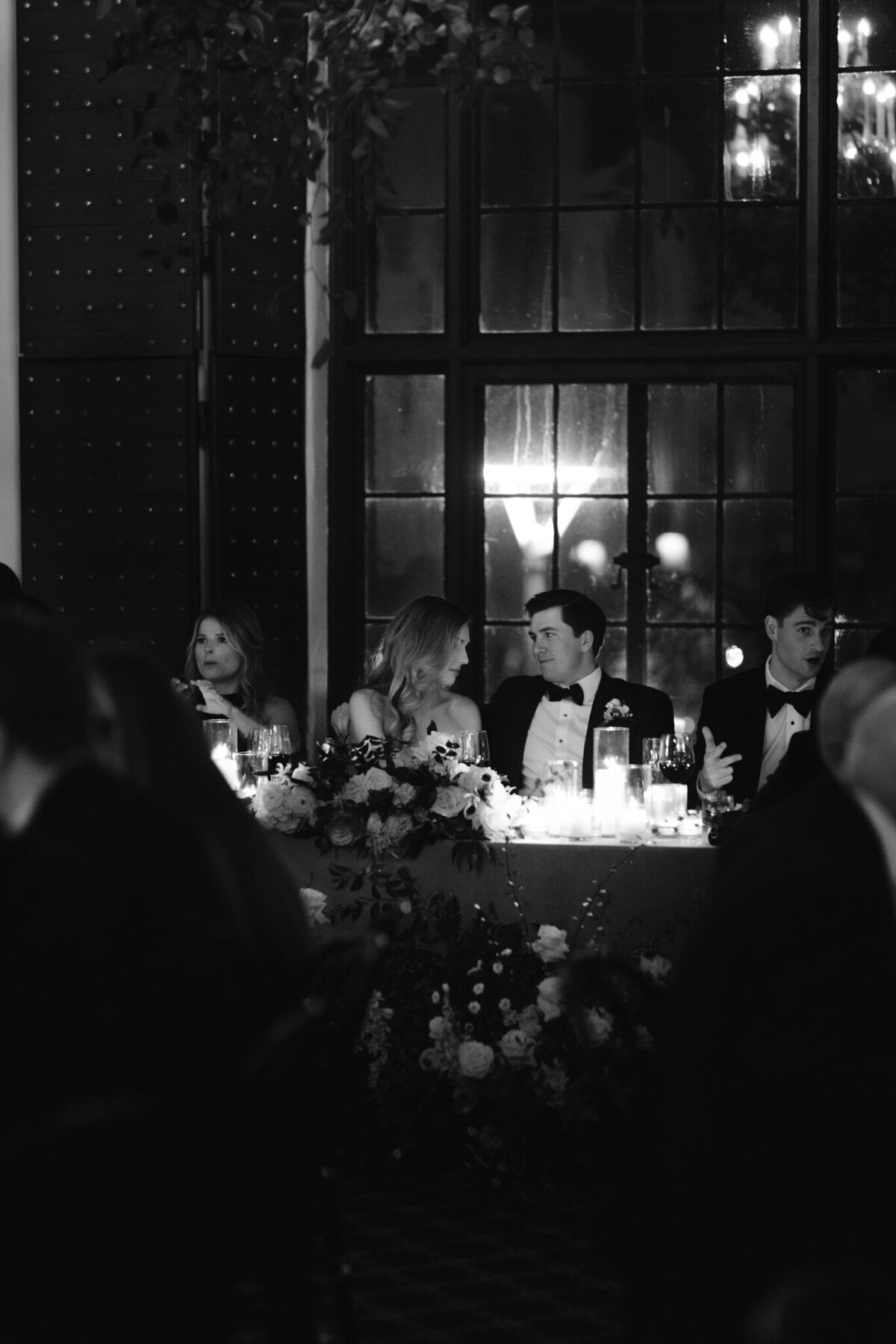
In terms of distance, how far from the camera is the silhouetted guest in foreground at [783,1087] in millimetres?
2230

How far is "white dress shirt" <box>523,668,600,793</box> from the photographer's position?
5.75 metres

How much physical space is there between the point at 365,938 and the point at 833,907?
3.65 ft

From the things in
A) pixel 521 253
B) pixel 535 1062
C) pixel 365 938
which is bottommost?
pixel 535 1062

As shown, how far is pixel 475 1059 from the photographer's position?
14.3 ft

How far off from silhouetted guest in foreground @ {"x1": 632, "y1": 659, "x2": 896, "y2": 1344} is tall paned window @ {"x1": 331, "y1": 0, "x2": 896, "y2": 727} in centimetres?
432

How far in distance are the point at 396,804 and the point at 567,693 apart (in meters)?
1.28

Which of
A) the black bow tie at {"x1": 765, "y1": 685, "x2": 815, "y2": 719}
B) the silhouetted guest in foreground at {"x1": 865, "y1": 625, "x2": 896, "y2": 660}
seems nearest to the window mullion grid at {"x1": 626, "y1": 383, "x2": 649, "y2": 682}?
the black bow tie at {"x1": 765, "y1": 685, "x2": 815, "y2": 719}

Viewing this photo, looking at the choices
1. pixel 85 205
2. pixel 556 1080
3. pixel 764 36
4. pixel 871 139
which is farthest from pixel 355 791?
pixel 764 36

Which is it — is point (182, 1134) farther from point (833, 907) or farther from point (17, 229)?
point (17, 229)

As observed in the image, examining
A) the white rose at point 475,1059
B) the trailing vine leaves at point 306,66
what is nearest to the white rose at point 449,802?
the white rose at point 475,1059

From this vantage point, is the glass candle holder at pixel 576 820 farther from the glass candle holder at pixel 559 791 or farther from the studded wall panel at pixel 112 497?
the studded wall panel at pixel 112 497

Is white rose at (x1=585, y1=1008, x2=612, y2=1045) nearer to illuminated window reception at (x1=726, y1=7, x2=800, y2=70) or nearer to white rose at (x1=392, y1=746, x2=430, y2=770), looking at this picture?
white rose at (x1=392, y1=746, x2=430, y2=770)

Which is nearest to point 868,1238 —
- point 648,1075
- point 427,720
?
point 648,1075

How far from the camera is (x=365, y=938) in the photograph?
319 cm
